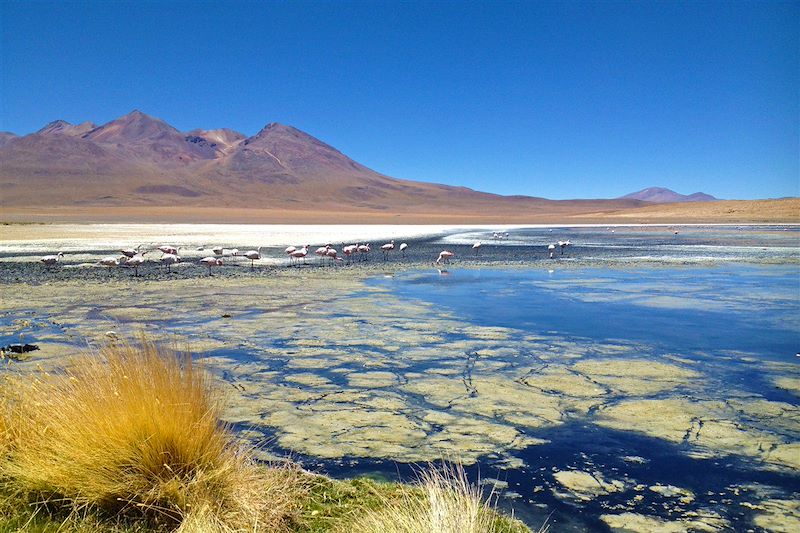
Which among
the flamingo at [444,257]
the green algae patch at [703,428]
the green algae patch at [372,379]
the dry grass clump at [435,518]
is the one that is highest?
the flamingo at [444,257]

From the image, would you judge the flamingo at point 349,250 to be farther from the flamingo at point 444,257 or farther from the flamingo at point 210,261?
Answer: the flamingo at point 210,261

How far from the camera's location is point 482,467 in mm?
3975

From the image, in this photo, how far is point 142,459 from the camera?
305 cm

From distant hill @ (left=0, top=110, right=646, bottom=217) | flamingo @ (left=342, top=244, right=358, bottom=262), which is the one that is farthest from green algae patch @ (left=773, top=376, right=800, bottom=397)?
distant hill @ (left=0, top=110, right=646, bottom=217)

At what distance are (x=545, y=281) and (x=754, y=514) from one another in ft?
33.4

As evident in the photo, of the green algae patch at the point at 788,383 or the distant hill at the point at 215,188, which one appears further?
the distant hill at the point at 215,188

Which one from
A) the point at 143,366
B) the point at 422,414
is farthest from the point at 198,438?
the point at 422,414

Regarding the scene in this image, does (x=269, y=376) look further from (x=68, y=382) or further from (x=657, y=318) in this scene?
(x=657, y=318)

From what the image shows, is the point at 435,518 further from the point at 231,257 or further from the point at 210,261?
the point at 231,257

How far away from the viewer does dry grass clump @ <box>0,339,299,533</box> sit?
2998 millimetres

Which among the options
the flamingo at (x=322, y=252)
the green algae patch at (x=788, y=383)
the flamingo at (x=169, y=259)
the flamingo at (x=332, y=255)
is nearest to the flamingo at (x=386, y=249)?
the flamingo at (x=332, y=255)

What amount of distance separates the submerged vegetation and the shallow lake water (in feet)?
2.42

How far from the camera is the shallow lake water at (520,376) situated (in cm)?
378

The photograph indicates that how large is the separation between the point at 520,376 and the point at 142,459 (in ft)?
12.5
